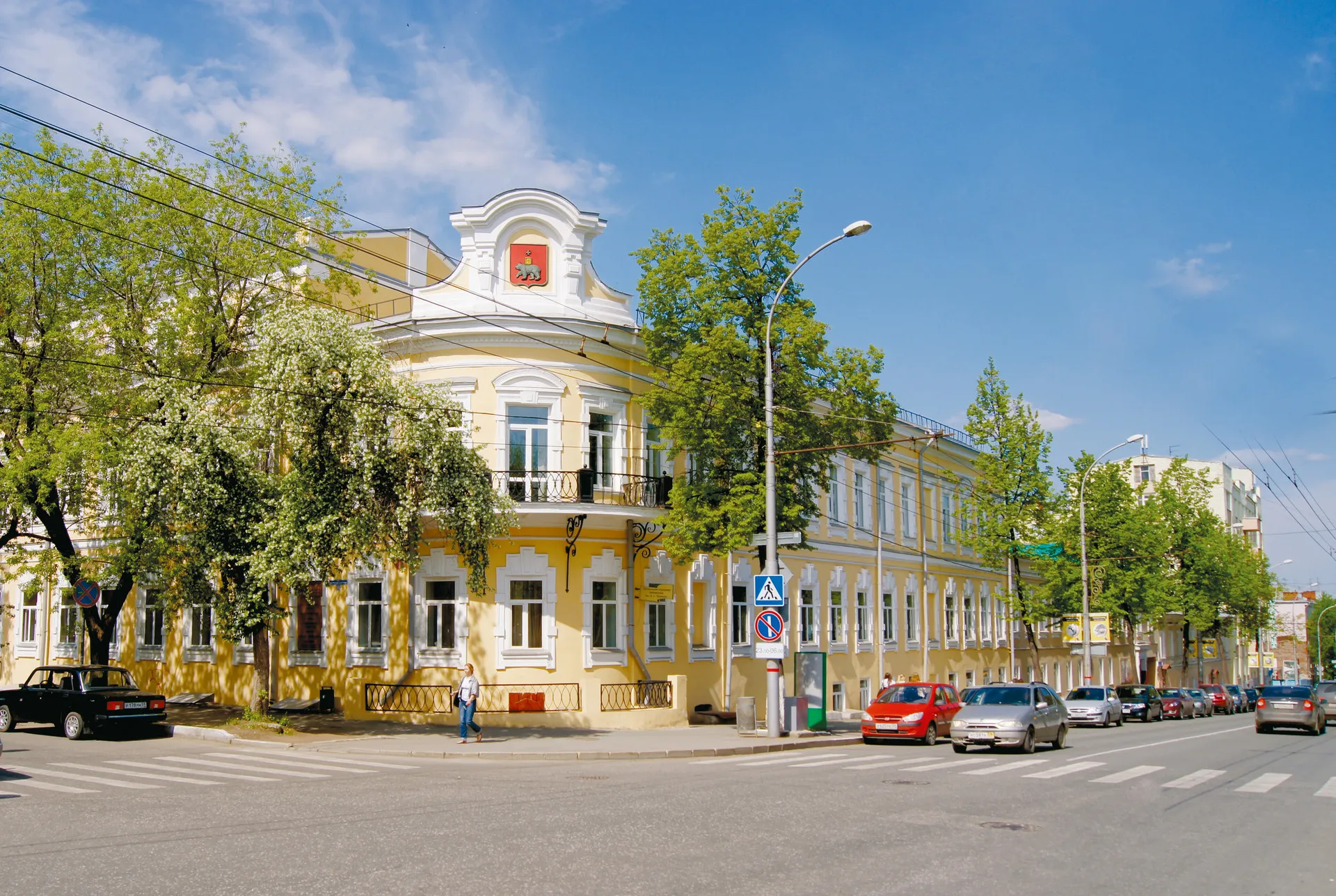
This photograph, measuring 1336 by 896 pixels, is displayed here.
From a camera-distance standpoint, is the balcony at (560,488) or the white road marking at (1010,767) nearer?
the white road marking at (1010,767)

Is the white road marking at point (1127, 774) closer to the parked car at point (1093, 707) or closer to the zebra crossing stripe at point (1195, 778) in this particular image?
the zebra crossing stripe at point (1195, 778)

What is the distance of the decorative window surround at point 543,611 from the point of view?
86.0 ft

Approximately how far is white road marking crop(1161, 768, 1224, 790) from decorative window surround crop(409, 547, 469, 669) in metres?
15.7

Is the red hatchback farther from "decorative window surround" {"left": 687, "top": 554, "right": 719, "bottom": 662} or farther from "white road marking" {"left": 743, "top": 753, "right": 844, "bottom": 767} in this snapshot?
"decorative window surround" {"left": 687, "top": 554, "right": 719, "bottom": 662}

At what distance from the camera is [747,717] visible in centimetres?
2500

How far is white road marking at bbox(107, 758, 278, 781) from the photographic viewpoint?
1612 centimetres

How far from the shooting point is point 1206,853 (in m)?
10.7

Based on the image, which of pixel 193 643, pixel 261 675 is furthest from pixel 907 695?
pixel 193 643

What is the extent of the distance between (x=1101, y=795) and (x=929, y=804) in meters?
2.91

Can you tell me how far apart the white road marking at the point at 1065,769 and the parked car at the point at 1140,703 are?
83.4ft

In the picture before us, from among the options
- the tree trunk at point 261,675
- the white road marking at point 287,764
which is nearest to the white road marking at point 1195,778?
the white road marking at point 287,764

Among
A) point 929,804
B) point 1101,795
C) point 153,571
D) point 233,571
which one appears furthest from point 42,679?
point 1101,795

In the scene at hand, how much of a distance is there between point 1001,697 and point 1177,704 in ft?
94.9

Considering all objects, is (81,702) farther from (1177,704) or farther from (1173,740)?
(1177,704)
